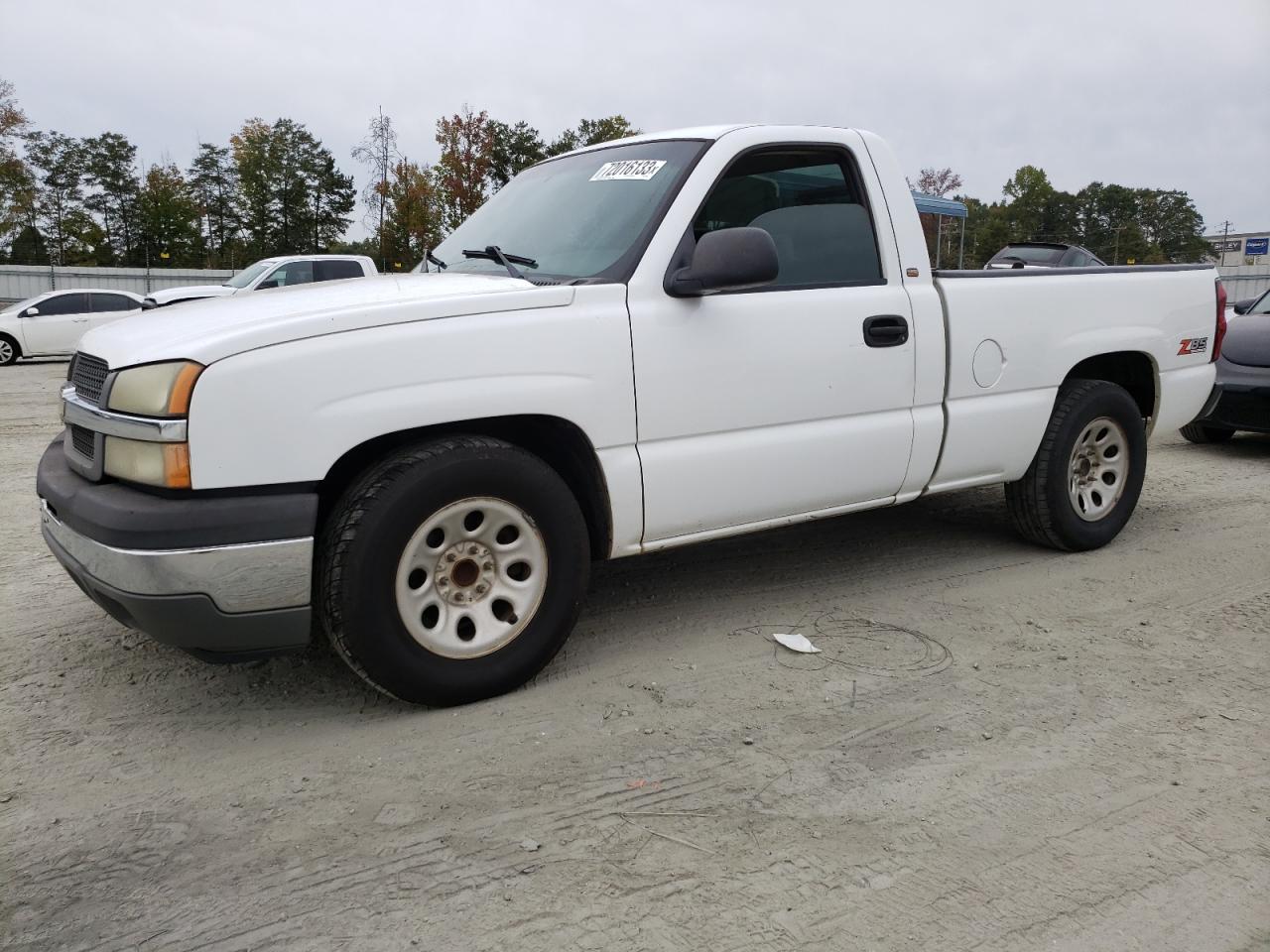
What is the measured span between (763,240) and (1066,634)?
1.98 meters

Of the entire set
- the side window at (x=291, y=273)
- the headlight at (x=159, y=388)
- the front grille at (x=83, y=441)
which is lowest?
the front grille at (x=83, y=441)

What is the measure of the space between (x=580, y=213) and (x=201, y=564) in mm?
1964

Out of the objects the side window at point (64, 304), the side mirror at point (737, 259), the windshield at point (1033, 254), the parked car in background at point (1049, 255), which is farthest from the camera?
the side window at point (64, 304)

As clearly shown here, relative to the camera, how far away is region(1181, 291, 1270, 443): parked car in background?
7855mm

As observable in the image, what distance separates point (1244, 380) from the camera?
7957 millimetres

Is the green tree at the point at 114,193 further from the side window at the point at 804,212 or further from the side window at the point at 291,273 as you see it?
the side window at the point at 804,212

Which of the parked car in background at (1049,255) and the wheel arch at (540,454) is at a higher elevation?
the parked car in background at (1049,255)

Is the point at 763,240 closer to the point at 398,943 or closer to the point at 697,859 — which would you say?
the point at 697,859

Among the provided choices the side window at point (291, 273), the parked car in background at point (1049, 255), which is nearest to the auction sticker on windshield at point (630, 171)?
the parked car in background at point (1049, 255)

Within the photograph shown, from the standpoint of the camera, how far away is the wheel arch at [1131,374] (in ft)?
16.5

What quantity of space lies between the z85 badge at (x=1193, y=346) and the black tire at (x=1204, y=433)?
11.5ft

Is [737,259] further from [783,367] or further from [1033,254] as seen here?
[1033,254]

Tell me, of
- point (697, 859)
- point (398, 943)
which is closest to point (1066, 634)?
point (697, 859)

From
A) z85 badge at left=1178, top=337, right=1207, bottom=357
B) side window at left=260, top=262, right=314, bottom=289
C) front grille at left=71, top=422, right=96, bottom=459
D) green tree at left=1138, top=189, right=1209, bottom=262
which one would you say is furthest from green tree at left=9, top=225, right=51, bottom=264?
green tree at left=1138, top=189, right=1209, bottom=262
